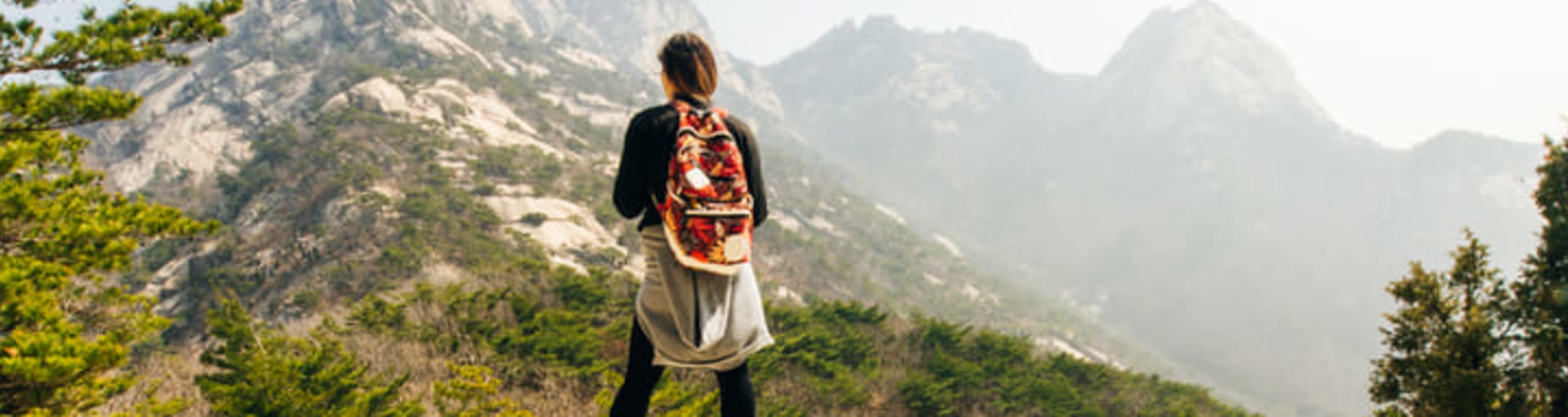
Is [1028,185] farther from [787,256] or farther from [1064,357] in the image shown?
[1064,357]

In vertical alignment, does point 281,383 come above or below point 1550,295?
below

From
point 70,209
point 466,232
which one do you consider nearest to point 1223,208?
point 466,232

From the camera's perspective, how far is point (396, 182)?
32.6m

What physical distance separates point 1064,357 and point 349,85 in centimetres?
5382

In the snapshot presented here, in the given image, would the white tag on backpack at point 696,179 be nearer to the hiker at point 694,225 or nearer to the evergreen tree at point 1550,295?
the hiker at point 694,225

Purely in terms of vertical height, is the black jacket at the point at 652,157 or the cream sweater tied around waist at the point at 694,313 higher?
the black jacket at the point at 652,157

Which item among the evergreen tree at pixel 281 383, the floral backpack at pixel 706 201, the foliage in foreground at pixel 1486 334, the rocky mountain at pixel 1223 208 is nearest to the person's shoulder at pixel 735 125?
the floral backpack at pixel 706 201

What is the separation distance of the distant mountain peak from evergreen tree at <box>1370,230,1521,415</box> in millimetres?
192624

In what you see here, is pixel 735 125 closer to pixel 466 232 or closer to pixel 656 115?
pixel 656 115

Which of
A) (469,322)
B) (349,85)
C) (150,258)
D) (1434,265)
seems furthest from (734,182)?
(1434,265)

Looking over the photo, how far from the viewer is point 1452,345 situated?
6703 millimetres

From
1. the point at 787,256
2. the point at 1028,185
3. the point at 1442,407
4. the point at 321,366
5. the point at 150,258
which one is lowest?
the point at 150,258

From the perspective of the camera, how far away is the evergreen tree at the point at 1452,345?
638 cm

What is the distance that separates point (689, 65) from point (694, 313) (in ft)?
2.64
